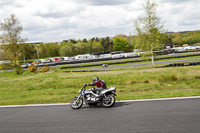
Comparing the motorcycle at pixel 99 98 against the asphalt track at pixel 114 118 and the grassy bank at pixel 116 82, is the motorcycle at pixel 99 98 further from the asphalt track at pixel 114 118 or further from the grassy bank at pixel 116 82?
the grassy bank at pixel 116 82

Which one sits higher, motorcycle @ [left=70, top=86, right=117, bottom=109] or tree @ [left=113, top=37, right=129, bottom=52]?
tree @ [left=113, top=37, right=129, bottom=52]

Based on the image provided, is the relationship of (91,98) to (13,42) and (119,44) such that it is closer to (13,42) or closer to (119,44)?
(13,42)

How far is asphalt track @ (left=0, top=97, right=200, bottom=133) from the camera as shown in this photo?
7125 mm

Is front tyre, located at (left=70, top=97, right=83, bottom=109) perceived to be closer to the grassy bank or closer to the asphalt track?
the asphalt track

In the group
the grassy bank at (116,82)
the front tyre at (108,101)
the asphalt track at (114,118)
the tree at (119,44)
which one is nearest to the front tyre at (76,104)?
the asphalt track at (114,118)

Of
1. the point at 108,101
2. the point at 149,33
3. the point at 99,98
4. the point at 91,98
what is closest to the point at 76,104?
the point at 91,98

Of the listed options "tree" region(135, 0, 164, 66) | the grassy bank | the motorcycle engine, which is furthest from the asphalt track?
A: "tree" region(135, 0, 164, 66)

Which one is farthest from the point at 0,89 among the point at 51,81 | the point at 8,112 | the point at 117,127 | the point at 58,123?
the point at 117,127

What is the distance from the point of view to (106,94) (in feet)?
34.3

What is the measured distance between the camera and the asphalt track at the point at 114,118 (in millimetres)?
7125

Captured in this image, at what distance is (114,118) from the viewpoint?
8375 mm

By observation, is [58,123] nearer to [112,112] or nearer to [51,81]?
[112,112]

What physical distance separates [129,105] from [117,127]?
3.17 metres

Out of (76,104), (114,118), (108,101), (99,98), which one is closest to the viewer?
(114,118)
